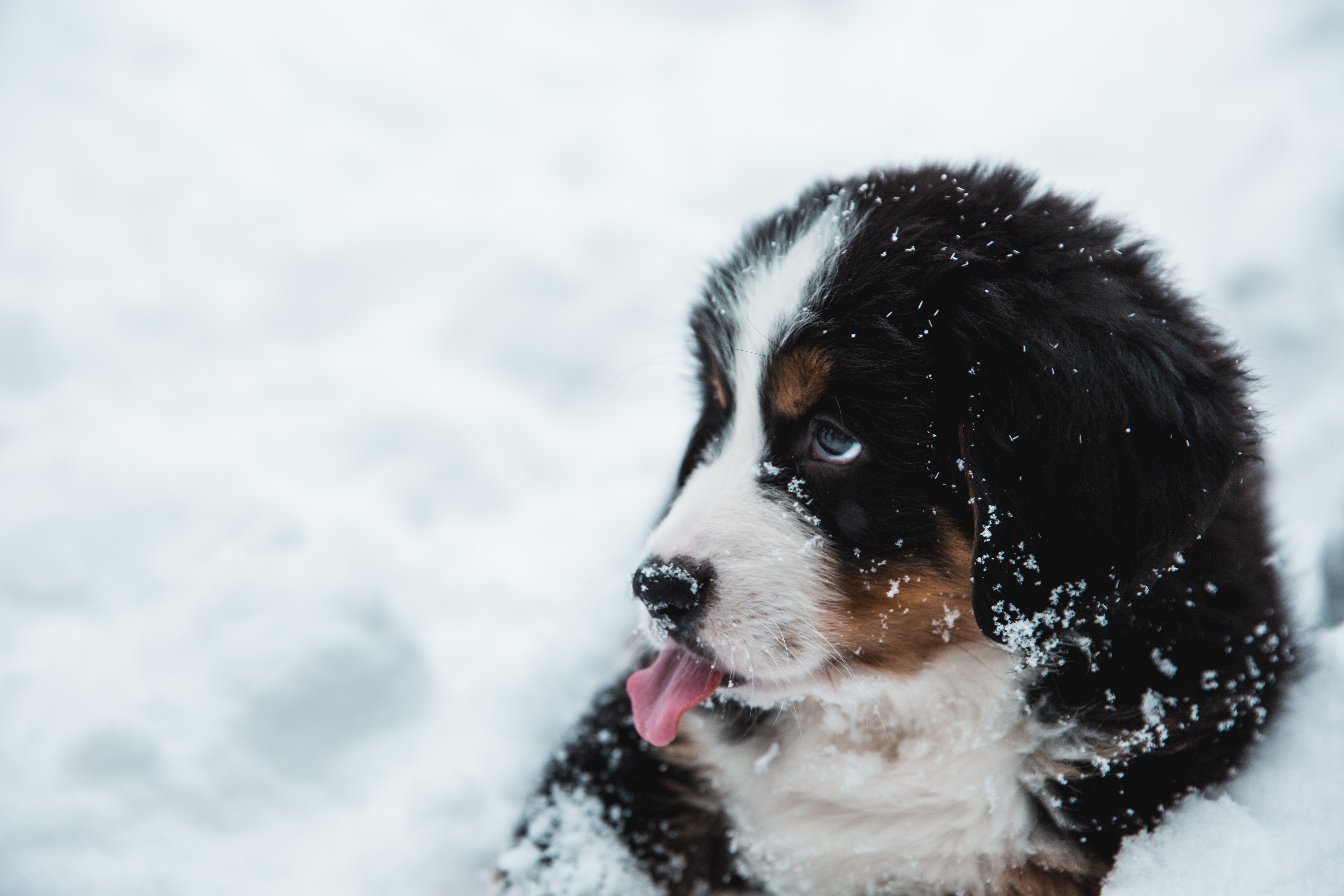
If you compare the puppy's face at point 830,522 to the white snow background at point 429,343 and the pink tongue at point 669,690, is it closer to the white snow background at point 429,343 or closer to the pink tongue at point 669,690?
the pink tongue at point 669,690

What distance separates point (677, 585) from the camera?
1.80 m

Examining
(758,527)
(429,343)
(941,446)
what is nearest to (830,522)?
(758,527)

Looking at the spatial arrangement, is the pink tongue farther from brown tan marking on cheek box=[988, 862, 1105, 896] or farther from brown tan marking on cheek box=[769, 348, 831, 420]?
brown tan marking on cheek box=[988, 862, 1105, 896]

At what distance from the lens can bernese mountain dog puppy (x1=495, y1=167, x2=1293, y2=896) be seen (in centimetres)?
171

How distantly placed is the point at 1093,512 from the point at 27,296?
4680mm

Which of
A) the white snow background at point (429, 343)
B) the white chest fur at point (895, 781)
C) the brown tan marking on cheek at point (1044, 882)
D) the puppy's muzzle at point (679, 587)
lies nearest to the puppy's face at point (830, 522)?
the puppy's muzzle at point (679, 587)

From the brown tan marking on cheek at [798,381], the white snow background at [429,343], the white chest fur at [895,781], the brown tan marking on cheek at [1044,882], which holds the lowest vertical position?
the brown tan marking on cheek at [1044,882]

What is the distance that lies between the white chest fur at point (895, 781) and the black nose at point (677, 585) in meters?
0.35

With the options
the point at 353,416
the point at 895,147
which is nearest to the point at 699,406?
the point at 353,416

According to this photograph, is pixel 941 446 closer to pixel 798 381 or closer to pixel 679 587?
pixel 798 381

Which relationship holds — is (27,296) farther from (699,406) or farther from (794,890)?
(794,890)

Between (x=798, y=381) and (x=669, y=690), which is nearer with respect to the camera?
(x=798, y=381)

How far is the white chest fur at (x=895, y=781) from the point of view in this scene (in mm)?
1896

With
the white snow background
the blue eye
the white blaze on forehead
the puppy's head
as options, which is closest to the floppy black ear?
the puppy's head
